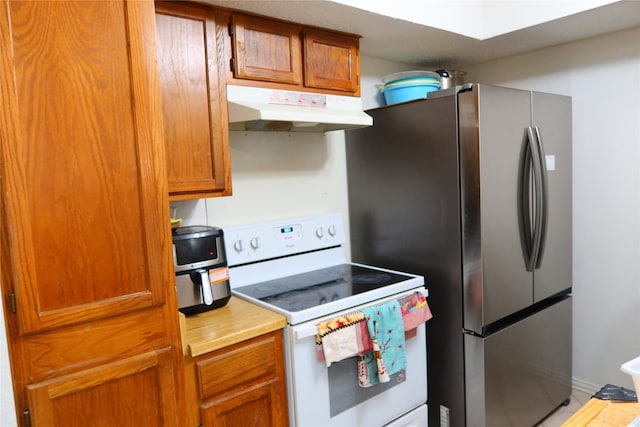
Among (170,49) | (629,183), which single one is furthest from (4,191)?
(629,183)

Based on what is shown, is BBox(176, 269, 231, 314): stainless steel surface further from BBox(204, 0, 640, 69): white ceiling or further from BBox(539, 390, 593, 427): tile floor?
BBox(539, 390, 593, 427): tile floor

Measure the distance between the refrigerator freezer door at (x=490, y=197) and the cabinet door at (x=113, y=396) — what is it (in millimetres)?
1339

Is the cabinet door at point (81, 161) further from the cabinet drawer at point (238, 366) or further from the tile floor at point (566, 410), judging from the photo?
the tile floor at point (566, 410)

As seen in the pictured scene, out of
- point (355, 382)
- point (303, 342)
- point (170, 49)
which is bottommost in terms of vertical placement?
point (355, 382)

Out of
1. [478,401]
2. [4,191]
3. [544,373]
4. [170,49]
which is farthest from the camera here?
[544,373]

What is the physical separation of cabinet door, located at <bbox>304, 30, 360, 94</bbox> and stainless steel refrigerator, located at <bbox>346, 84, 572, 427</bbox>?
289 millimetres

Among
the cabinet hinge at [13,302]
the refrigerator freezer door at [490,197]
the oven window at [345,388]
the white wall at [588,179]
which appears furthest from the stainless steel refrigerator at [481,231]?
the cabinet hinge at [13,302]

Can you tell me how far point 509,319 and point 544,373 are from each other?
47 centimetres

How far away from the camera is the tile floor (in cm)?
239

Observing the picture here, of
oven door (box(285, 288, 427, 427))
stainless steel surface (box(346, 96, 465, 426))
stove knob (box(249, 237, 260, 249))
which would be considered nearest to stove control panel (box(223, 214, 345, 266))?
stove knob (box(249, 237, 260, 249))

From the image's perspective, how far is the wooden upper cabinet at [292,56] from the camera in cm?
182

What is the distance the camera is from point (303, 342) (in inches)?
64.0

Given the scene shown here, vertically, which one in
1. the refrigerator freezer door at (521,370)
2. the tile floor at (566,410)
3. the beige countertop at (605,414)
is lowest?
the tile floor at (566,410)

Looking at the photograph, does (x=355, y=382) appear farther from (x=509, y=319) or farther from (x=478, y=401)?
(x=509, y=319)
